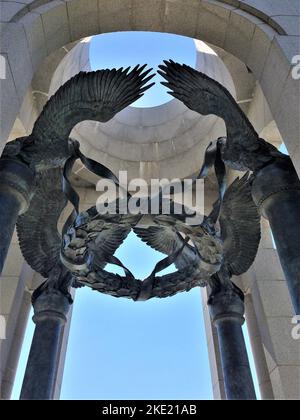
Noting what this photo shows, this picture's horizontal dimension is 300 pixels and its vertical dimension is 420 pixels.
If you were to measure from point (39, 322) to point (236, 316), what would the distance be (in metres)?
3.73

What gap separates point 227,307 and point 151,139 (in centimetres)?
836

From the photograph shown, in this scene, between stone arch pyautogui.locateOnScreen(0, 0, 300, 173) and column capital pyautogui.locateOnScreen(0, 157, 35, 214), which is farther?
column capital pyautogui.locateOnScreen(0, 157, 35, 214)

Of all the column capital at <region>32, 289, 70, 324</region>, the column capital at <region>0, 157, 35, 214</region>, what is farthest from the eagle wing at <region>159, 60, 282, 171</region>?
the column capital at <region>32, 289, 70, 324</region>

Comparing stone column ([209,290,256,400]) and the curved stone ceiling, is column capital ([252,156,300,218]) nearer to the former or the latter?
stone column ([209,290,256,400])

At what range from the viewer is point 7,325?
30.5ft

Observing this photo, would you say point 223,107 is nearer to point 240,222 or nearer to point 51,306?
point 240,222

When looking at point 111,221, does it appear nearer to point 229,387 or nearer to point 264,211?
point 264,211

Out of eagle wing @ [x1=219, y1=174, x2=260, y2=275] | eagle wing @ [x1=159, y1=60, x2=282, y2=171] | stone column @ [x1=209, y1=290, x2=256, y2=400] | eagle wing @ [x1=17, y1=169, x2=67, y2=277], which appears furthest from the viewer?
eagle wing @ [x1=17, y1=169, x2=67, y2=277]

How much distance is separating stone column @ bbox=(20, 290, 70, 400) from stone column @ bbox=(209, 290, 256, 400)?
2.98m

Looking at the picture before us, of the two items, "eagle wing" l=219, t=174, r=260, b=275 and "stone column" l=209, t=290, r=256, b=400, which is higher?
"eagle wing" l=219, t=174, r=260, b=275

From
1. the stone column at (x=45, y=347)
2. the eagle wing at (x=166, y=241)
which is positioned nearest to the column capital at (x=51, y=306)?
the stone column at (x=45, y=347)

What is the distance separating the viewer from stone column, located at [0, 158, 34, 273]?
4.69 m
